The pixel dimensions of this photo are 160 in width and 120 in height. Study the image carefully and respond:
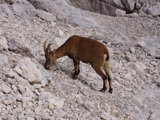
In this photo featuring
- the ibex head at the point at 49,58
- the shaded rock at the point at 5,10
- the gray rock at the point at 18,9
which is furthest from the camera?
the gray rock at the point at 18,9

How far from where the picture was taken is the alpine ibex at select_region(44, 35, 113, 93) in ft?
24.9

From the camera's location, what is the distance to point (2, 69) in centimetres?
601

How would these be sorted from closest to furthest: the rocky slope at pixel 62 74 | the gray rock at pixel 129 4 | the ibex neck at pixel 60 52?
the rocky slope at pixel 62 74 < the ibex neck at pixel 60 52 < the gray rock at pixel 129 4

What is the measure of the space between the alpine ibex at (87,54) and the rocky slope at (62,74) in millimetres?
450

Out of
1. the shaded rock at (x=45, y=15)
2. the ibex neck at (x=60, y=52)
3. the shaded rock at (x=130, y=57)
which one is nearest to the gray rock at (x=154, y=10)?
the shaded rock at (x=130, y=57)

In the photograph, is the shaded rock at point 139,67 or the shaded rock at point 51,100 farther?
the shaded rock at point 139,67

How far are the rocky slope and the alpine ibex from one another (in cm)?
45

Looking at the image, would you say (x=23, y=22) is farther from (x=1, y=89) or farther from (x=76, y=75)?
(x=1, y=89)

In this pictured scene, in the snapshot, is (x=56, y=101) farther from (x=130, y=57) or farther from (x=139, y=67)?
(x=130, y=57)

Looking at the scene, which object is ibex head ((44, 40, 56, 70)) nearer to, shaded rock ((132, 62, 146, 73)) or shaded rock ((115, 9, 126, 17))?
shaded rock ((132, 62, 146, 73))

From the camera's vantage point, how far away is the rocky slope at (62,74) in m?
5.49

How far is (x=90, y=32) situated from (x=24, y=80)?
8.25m

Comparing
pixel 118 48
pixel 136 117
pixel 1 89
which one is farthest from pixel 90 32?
pixel 1 89

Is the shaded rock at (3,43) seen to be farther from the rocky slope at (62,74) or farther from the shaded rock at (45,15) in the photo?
the shaded rock at (45,15)
